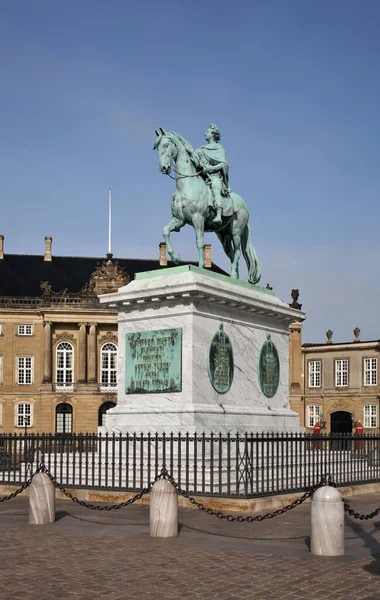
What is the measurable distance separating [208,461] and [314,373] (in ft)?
197

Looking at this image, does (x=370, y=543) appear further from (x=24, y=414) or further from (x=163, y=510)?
(x=24, y=414)

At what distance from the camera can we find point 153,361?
15016 millimetres

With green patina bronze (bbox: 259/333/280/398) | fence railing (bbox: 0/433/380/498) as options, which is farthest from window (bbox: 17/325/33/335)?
green patina bronze (bbox: 259/333/280/398)

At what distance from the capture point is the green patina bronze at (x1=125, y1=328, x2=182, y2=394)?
47.9 ft

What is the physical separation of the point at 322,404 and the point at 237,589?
65689mm

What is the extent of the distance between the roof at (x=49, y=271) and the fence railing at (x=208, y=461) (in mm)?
52904

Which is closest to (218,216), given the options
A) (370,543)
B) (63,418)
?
(370,543)

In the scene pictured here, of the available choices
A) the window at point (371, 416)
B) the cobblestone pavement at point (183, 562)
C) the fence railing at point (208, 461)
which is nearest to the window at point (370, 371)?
the window at point (371, 416)

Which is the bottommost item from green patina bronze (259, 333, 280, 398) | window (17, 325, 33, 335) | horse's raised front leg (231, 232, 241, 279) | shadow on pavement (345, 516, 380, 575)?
shadow on pavement (345, 516, 380, 575)

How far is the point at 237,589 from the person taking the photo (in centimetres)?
731

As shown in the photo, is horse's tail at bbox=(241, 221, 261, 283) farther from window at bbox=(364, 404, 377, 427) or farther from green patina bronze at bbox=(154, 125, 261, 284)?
window at bbox=(364, 404, 377, 427)

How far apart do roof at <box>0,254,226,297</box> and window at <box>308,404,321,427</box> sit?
14.6 metres

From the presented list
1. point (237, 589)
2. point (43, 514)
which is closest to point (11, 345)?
point (43, 514)

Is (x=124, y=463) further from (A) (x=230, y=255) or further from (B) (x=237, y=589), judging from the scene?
(B) (x=237, y=589)
